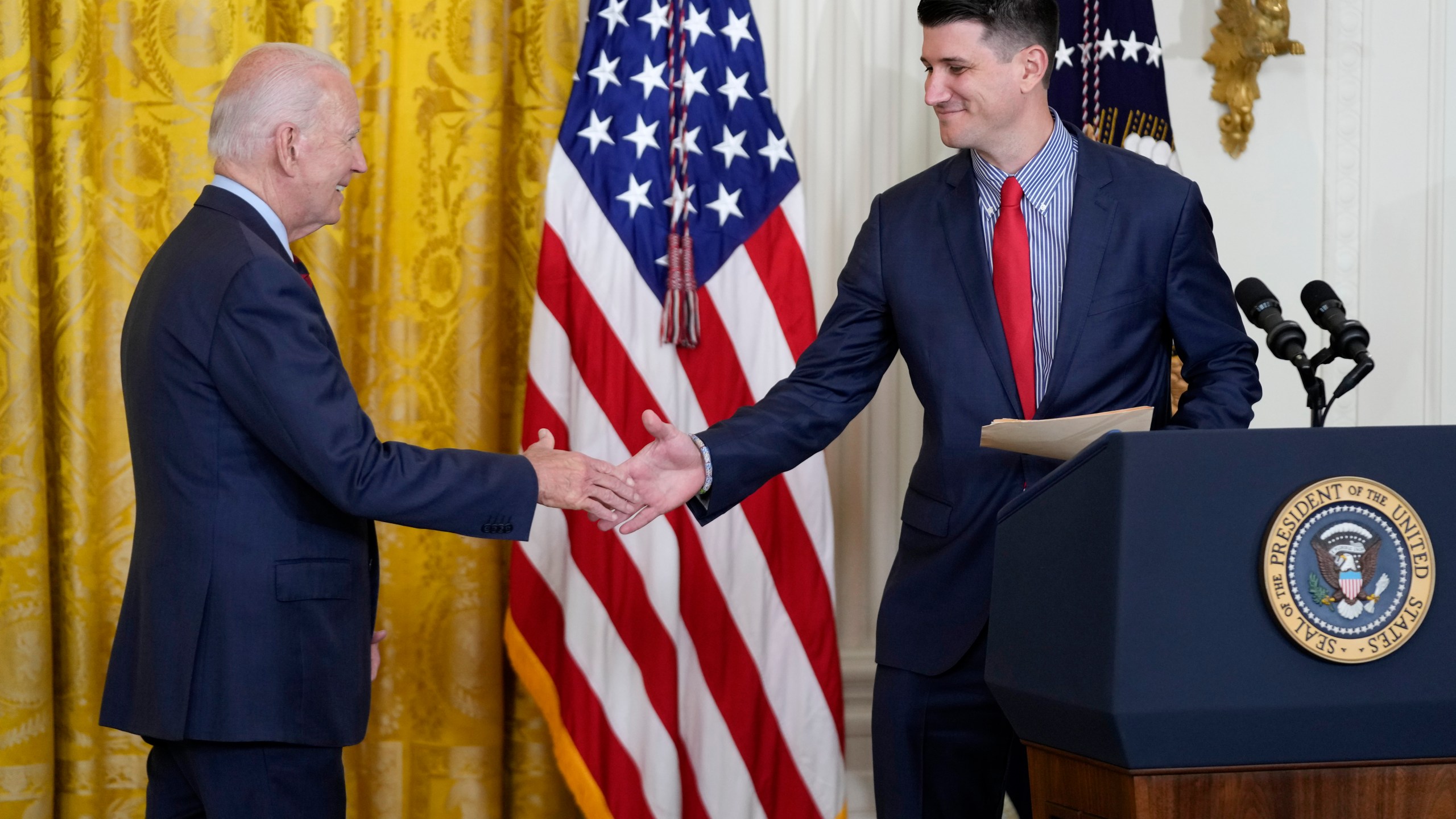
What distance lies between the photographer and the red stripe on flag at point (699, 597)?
332 cm

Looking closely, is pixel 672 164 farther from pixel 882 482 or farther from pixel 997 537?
pixel 997 537

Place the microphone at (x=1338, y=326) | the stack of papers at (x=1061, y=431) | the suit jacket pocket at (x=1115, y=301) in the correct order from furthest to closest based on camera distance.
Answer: the suit jacket pocket at (x=1115, y=301) < the microphone at (x=1338, y=326) < the stack of papers at (x=1061, y=431)

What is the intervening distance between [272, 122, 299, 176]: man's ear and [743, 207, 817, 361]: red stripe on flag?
1347 mm

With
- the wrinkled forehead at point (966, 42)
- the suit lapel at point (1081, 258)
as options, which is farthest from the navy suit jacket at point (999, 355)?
the wrinkled forehead at point (966, 42)

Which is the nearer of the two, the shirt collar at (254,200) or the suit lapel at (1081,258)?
the shirt collar at (254,200)

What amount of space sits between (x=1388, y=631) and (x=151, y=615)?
6.06ft

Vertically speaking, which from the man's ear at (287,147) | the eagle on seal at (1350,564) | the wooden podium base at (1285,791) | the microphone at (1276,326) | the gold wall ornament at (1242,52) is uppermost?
the gold wall ornament at (1242,52)

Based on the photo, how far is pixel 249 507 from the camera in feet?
7.06

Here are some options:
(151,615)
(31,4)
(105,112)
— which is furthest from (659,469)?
(31,4)

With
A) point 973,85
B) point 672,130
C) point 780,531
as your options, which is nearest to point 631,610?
point 780,531

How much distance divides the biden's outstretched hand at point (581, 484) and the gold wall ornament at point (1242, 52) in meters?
2.36

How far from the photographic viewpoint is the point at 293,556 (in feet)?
7.14

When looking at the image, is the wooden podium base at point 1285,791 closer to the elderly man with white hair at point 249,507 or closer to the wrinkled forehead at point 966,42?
the elderly man with white hair at point 249,507

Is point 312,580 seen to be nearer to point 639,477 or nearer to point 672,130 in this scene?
point 639,477
